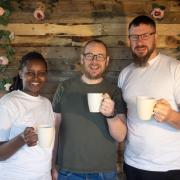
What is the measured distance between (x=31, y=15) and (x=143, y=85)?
3.13ft

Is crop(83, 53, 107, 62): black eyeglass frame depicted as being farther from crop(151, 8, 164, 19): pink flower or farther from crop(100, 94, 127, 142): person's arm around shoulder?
crop(151, 8, 164, 19): pink flower

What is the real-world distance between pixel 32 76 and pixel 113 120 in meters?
0.46

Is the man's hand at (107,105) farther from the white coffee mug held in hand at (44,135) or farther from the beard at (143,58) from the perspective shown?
the beard at (143,58)

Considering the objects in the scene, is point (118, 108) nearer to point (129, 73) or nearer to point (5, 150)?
point (129, 73)

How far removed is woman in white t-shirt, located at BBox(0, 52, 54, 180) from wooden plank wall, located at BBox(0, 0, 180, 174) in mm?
562

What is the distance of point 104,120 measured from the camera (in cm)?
181

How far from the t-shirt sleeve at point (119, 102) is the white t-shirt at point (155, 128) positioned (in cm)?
5

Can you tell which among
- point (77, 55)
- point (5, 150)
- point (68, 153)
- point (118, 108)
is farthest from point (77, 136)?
point (77, 55)

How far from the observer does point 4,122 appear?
1569 mm

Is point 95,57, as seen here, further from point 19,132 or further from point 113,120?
point 19,132

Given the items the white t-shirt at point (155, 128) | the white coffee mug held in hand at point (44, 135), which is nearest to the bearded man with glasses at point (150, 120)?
the white t-shirt at point (155, 128)

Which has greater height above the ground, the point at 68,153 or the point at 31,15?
the point at 31,15

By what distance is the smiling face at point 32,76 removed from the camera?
1.72 m

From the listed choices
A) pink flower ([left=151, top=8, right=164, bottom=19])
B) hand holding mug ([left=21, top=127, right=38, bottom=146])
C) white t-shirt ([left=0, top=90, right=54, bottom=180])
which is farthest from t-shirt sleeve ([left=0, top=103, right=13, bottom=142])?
pink flower ([left=151, top=8, right=164, bottom=19])
